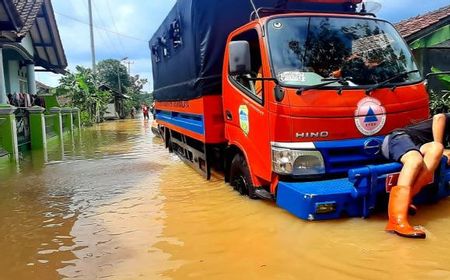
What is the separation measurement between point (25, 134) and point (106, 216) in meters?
9.56

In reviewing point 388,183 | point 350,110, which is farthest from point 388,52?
point 388,183

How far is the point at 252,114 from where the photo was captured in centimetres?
484

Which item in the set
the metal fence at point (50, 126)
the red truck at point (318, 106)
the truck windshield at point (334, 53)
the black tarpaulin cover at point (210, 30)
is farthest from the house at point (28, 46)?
the truck windshield at point (334, 53)

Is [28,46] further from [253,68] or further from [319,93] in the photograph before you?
[319,93]

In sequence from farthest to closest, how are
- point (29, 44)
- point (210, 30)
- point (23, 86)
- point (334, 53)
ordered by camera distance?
point (29, 44), point (23, 86), point (210, 30), point (334, 53)

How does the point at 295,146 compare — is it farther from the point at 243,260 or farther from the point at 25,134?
the point at 25,134

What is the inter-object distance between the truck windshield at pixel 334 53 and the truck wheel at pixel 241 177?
4.45 feet

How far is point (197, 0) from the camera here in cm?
603

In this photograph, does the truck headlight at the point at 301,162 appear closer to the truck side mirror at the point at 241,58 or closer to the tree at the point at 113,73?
the truck side mirror at the point at 241,58

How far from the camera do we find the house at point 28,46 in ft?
44.0

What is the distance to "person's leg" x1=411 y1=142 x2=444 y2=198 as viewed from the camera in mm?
3986

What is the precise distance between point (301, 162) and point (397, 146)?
37.2 inches

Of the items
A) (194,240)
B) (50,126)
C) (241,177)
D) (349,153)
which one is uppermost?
(50,126)

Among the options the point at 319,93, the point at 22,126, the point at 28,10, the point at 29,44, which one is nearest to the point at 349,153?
the point at 319,93
